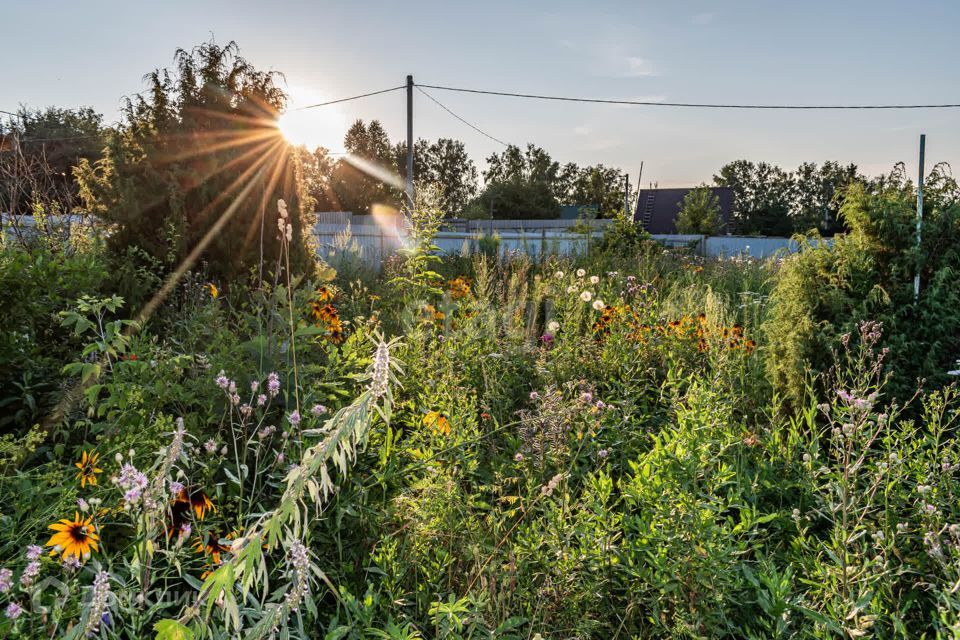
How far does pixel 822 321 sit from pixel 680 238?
22349mm

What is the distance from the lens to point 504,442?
3.29 metres

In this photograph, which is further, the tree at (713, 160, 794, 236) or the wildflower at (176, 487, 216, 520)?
the tree at (713, 160, 794, 236)

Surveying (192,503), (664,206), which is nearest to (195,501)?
(192,503)

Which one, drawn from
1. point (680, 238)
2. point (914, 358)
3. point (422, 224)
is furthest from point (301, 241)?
point (680, 238)

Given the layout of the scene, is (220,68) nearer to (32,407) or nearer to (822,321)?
(32,407)

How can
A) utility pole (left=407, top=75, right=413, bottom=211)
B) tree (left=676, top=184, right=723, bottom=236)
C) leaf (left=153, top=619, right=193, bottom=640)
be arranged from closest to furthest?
leaf (left=153, top=619, right=193, bottom=640)
utility pole (left=407, top=75, right=413, bottom=211)
tree (left=676, top=184, right=723, bottom=236)

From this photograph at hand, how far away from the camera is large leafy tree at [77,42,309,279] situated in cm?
481

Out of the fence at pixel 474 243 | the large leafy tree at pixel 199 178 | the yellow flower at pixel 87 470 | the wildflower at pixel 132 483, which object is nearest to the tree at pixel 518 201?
the fence at pixel 474 243

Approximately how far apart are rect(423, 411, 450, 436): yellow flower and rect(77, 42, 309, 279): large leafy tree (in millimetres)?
2916

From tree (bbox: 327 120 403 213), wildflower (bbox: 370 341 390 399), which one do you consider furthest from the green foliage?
tree (bbox: 327 120 403 213)

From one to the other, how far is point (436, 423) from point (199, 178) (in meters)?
3.52

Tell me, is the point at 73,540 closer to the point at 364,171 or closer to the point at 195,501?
the point at 195,501

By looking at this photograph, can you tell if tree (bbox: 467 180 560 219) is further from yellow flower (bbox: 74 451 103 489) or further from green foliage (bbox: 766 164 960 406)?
yellow flower (bbox: 74 451 103 489)

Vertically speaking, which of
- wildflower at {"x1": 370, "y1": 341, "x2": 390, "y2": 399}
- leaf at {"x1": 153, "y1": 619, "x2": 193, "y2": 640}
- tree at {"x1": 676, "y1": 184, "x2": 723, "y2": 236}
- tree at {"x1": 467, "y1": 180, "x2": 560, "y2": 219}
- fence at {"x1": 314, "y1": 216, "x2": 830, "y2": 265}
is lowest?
leaf at {"x1": 153, "y1": 619, "x2": 193, "y2": 640}
